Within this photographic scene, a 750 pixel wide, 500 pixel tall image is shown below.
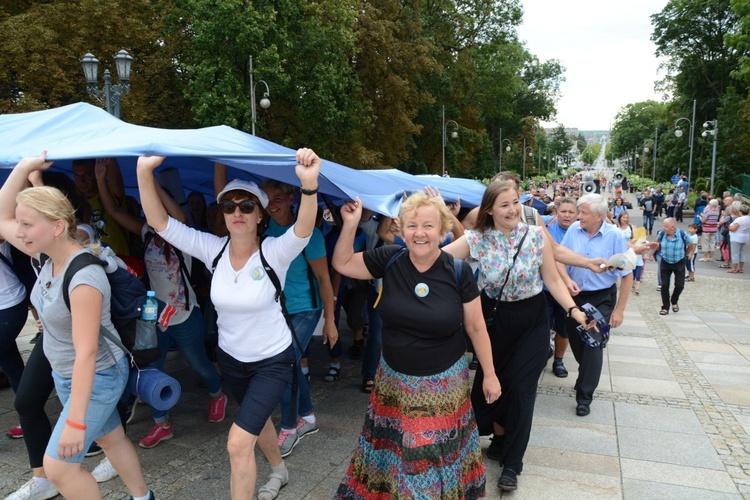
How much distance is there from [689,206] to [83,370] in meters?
38.9

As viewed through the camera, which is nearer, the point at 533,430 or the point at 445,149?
the point at 533,430

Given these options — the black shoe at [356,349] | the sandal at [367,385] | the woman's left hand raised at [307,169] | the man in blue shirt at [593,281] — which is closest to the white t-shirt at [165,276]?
the woman's left hand raised at [307,169]

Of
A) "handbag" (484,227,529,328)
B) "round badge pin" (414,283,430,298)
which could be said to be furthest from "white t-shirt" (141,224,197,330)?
"handbag" (484,227,529,328)

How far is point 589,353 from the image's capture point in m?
4.82

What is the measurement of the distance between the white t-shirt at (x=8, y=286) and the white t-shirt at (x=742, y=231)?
15929 mm

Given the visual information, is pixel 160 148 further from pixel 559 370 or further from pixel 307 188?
pixel 559 370

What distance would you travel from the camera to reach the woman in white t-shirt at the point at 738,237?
48.0 feet

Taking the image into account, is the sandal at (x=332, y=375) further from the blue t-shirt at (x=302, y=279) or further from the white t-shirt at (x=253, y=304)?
the white t-shirt at (x=253, y=304)

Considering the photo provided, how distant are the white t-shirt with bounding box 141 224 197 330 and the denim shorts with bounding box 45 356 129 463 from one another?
1185 mm

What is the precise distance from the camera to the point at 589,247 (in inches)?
190

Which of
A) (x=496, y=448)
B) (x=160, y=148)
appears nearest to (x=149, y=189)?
(x=160, y=148)

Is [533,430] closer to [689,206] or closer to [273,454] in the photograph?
[273,454]

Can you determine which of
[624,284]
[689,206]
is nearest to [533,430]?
[624,284]

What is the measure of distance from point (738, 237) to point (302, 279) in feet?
48.1
